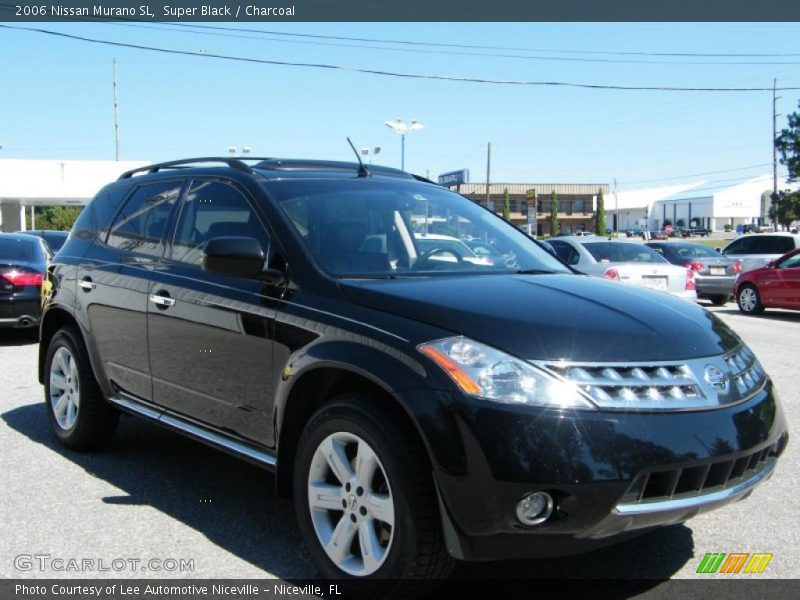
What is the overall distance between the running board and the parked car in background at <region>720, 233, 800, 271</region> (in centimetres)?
1803

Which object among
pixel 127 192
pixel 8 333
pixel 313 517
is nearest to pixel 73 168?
pixel 8 333

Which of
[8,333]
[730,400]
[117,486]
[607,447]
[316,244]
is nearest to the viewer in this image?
[607,447]

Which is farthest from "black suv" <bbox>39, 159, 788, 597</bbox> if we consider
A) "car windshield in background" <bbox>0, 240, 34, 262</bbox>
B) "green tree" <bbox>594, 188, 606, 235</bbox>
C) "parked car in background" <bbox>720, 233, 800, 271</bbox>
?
"green tree" <bbox>594, 188, 606, 235</bbox>

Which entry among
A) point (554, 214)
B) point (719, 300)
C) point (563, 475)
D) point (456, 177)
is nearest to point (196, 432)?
point (563, 475)

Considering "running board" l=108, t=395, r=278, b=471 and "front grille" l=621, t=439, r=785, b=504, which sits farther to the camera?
"running board" l=108, t=395, r=278, b=471

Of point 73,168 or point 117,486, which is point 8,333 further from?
point 73,168

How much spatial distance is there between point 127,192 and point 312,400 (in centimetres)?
259

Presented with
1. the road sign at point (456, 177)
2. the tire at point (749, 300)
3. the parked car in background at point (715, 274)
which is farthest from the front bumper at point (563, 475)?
the road sign at point (456, 177)

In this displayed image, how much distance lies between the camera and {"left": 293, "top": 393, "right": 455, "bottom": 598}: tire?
113 inches

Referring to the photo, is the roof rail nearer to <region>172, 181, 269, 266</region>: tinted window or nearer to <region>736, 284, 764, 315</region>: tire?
<region>172, 181, 269, 266</region>: tinted window

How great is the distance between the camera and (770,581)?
3.38 metres

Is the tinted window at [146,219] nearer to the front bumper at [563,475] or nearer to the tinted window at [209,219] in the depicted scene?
the tinted window at [209,219]

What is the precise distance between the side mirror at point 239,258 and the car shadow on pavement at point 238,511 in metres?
1.29

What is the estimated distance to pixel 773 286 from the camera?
51.8ft
